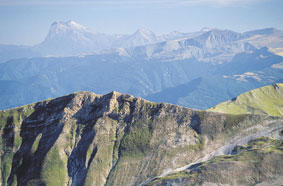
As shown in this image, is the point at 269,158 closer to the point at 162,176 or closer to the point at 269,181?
the point at 269,181

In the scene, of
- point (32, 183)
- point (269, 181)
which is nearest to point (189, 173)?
point (269, 181)

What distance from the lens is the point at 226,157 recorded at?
606ft

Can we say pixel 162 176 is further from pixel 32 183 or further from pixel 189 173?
pixel 32 183

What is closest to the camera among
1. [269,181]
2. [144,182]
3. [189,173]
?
[269,181]

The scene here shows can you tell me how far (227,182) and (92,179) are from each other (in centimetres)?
9086

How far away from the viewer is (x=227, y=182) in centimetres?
16438

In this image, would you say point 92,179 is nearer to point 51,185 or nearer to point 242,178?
point 51,185

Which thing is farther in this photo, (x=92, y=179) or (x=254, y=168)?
(x=92, y=179)

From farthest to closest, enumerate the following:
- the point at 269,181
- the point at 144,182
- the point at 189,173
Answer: the point at 144,182
the point at 189,173
the point at 269,181

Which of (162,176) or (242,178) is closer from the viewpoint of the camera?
(242,178)

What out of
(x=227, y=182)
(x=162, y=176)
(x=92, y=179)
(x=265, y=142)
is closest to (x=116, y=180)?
(x=92, y=179)

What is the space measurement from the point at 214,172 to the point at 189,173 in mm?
15396

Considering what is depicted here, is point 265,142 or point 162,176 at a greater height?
point 265,142

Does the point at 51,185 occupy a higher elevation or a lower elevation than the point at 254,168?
lower
